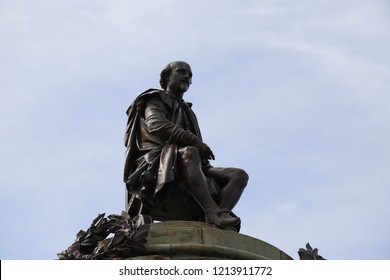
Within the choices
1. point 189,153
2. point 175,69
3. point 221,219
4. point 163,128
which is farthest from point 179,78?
point 221,219

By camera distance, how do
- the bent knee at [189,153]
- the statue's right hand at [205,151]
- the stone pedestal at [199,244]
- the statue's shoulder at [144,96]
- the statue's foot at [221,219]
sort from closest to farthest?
the stone pedestal at [199,244]
the statue's foot at [221,219]
the bent knee at [189,153]
the statue's right hand at [205,151]
the statue's shoulder at [144,96]

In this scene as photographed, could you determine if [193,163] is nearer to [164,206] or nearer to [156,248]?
[164,206]

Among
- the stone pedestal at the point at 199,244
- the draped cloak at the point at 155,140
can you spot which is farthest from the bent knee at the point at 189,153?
the stone pedestal at the point at 199,244

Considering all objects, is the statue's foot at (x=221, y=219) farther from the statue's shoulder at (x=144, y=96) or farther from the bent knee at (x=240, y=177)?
the statue's shoulder at (x=144, y=96)

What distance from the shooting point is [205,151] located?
81.9 feet

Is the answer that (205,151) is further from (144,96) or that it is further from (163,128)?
(144,96)

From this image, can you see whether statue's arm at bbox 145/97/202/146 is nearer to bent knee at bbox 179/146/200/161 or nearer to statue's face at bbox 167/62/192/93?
bent knee at bbox 179/146/200/161

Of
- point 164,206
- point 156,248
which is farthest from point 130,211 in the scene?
point 156,248

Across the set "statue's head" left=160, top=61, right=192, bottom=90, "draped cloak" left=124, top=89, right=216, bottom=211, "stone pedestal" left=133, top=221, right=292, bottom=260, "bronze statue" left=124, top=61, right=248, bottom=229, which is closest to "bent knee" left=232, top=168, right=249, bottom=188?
"bronze statue" left=124, top=61, right=248, bottom=229

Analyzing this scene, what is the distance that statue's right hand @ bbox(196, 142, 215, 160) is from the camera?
81.9 feet

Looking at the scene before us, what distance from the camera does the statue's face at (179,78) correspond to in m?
26.5

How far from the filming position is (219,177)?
992 inches

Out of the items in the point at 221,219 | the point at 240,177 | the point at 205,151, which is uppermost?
the point at 205,151

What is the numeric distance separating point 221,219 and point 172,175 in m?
1.25
